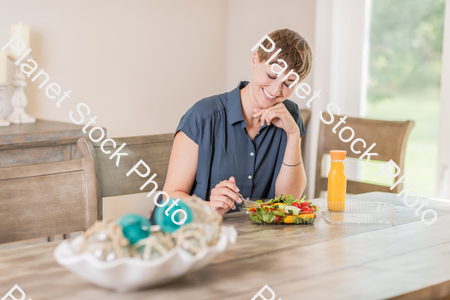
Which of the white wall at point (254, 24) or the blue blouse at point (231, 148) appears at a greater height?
the white wall at point (254, 24)

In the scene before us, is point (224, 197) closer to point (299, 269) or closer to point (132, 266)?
point (299, 269)

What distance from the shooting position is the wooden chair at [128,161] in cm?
163

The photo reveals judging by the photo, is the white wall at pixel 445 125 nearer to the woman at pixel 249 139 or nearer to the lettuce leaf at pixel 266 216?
the woman at pixel 249 139

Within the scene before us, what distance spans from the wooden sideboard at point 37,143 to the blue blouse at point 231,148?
698mm

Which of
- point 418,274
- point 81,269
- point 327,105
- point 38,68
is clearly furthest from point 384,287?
point 38,68

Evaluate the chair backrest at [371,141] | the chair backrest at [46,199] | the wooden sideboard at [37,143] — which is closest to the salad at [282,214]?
the chair backrest at [46,199]

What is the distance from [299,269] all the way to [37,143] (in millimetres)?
1506

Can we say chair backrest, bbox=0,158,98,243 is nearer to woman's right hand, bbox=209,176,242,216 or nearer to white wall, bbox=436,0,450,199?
woman's right hand, bbox=209,176,242,216

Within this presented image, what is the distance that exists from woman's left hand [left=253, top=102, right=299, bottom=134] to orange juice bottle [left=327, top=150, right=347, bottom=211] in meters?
0.22

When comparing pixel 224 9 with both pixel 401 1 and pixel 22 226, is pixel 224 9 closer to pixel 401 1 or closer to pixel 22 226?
pixel 401 1

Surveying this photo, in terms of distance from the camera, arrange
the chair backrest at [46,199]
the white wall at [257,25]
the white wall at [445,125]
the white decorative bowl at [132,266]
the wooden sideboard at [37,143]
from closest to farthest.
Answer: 1. the white decorative bowl at [132,266]
2. the chair backrest at [46,199]
3. the wooden sideboard at [37,143]
4. the white wall at [445,125]
5. the white wall at [257,25]

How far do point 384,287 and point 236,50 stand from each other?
2740mm

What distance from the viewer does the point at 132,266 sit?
77 cm

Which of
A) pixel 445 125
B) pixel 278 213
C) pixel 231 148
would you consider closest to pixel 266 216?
pixel 278 213
